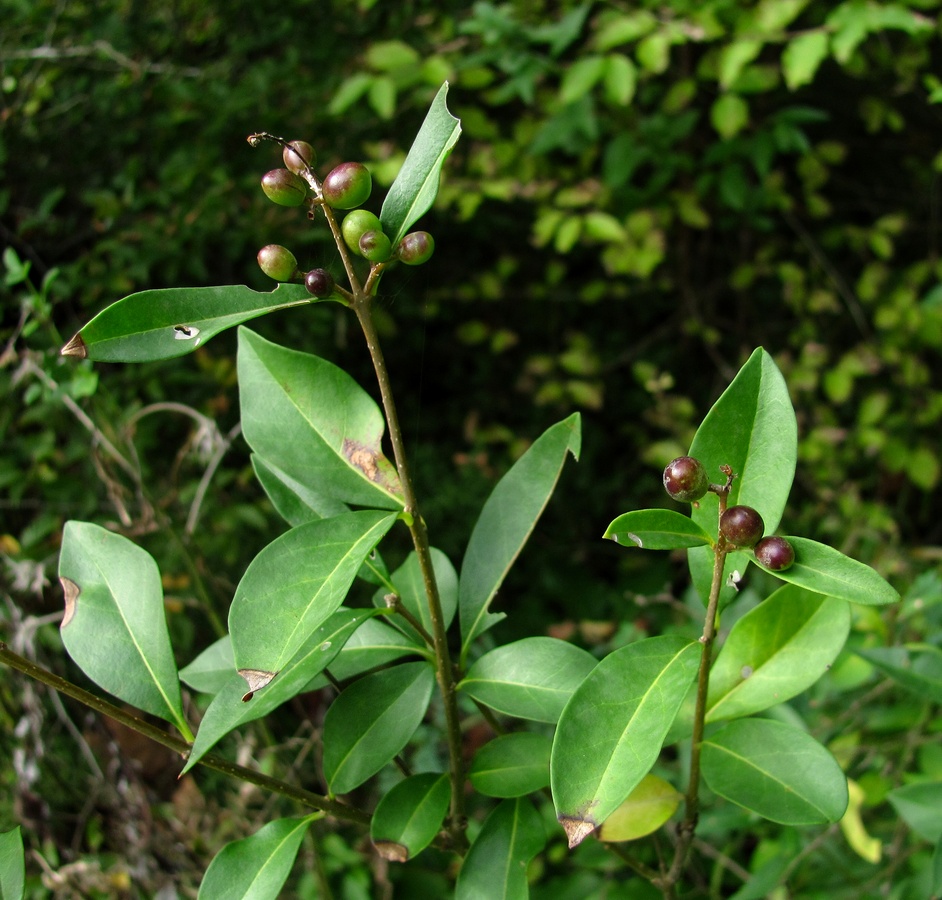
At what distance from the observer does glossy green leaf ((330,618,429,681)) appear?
0.61m

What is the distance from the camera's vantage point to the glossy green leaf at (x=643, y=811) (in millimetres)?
631

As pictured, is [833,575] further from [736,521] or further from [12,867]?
[12,867]

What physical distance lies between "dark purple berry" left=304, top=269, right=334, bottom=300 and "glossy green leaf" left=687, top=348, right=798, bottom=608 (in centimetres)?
21

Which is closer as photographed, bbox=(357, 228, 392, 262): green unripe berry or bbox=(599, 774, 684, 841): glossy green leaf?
bbox=(357, 228, 392, 262): green unripe berry

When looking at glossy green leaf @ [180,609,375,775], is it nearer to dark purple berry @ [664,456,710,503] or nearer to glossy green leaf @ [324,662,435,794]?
glossy green leaf @ [324,662,435,794]

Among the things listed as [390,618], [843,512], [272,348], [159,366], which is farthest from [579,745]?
[843,512]

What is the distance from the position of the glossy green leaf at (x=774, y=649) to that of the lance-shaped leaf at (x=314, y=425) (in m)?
0.27

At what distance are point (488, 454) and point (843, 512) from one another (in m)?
0.91

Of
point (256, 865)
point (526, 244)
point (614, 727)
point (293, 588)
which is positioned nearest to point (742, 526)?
point (614, 727)

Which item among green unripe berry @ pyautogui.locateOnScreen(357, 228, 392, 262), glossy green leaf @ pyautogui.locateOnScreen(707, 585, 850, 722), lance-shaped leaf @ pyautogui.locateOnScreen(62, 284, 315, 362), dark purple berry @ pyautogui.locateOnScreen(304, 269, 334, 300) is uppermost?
green unripe berry @ pyautogui.locateOnScreen(357, 228, 392, 262)

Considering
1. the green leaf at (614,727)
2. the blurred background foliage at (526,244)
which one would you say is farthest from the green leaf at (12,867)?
the blurred background foliage at (526,244)

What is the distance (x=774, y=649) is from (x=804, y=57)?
4.85 feet

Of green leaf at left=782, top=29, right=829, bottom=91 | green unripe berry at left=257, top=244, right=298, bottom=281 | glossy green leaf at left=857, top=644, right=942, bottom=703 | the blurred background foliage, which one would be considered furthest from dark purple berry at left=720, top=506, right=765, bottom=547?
green leaf at left=782, top=29, right=829, bottom=91

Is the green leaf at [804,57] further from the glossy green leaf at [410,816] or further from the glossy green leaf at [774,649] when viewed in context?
the glossy green leaf at [410,816]
